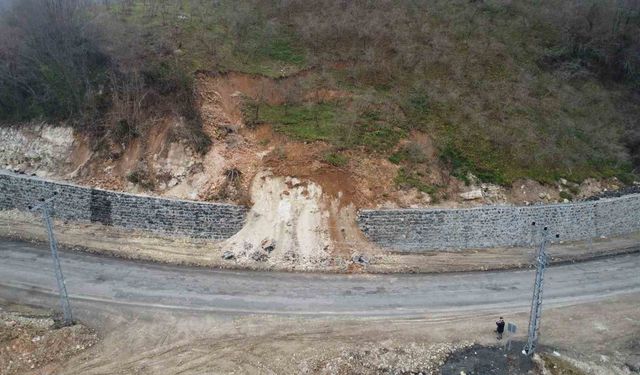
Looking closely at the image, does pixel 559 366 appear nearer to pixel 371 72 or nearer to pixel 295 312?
pixel 295 312

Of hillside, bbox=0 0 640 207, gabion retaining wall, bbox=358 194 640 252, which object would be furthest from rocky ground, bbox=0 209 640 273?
hillside, bbox=0 0 640 207

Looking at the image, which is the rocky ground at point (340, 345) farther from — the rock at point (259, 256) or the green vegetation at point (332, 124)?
the green vegetation at point (332, 124)

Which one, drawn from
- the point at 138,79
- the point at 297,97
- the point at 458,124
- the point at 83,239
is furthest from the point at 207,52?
the point at 458,124

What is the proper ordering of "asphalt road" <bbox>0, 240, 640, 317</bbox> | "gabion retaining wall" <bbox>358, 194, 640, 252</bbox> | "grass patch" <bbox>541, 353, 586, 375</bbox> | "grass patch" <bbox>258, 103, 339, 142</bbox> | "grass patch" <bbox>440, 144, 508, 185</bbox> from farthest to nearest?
"grass patch" <bbox>258, 103, 339, 142</bbox> < "grass patch" <bbox>440, 144, 508, 185</bbox> < "gabion retaining wall" <bbox>358, 194, 640, 252</bbox> < "asphalt road" <bbox>0, 240, 640, 317</bbox> < "grass patch" <bbox>541, 353, 586, 375</bbox>

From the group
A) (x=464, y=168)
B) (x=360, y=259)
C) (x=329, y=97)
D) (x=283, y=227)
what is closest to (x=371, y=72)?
(x=329, y=97)

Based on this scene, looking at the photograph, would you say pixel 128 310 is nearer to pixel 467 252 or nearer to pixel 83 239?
pixel 83 239

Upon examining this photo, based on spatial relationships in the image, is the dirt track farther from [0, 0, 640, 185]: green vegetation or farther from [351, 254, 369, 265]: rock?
[0, 0, 640, 185]: green vegetation
